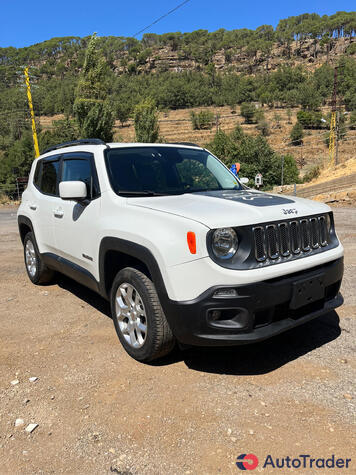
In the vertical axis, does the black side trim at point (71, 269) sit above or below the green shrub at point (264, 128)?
below

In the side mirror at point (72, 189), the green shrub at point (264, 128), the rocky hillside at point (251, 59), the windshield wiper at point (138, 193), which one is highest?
the rocky hillside at point (251, 59)

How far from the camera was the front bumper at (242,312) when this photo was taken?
2531mm

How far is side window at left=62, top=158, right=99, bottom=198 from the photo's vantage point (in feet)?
11.8

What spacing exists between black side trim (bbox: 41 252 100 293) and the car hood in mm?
972

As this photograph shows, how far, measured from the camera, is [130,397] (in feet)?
8.73

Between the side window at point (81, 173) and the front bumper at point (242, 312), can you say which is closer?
the front bumper at point (242, 312)

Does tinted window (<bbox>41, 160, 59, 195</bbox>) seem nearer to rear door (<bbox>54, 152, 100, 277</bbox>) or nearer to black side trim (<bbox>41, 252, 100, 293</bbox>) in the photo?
rear door (<bbox>54, 152, 100, 277</bbox>)

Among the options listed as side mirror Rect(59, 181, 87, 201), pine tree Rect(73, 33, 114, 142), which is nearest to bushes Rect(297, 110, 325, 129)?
pine tree Rect(73, 33, 114, 142)

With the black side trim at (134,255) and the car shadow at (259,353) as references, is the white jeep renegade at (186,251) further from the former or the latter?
the car shadow at (259,353)

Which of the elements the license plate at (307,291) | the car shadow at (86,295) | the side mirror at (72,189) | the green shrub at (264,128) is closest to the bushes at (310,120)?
the green shrub at (264,128)

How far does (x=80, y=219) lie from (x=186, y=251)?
156 centimetres

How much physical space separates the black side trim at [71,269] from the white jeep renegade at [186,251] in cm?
2

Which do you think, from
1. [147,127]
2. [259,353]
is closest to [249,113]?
[147,127]

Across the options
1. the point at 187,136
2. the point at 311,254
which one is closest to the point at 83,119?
the point at 311,254
